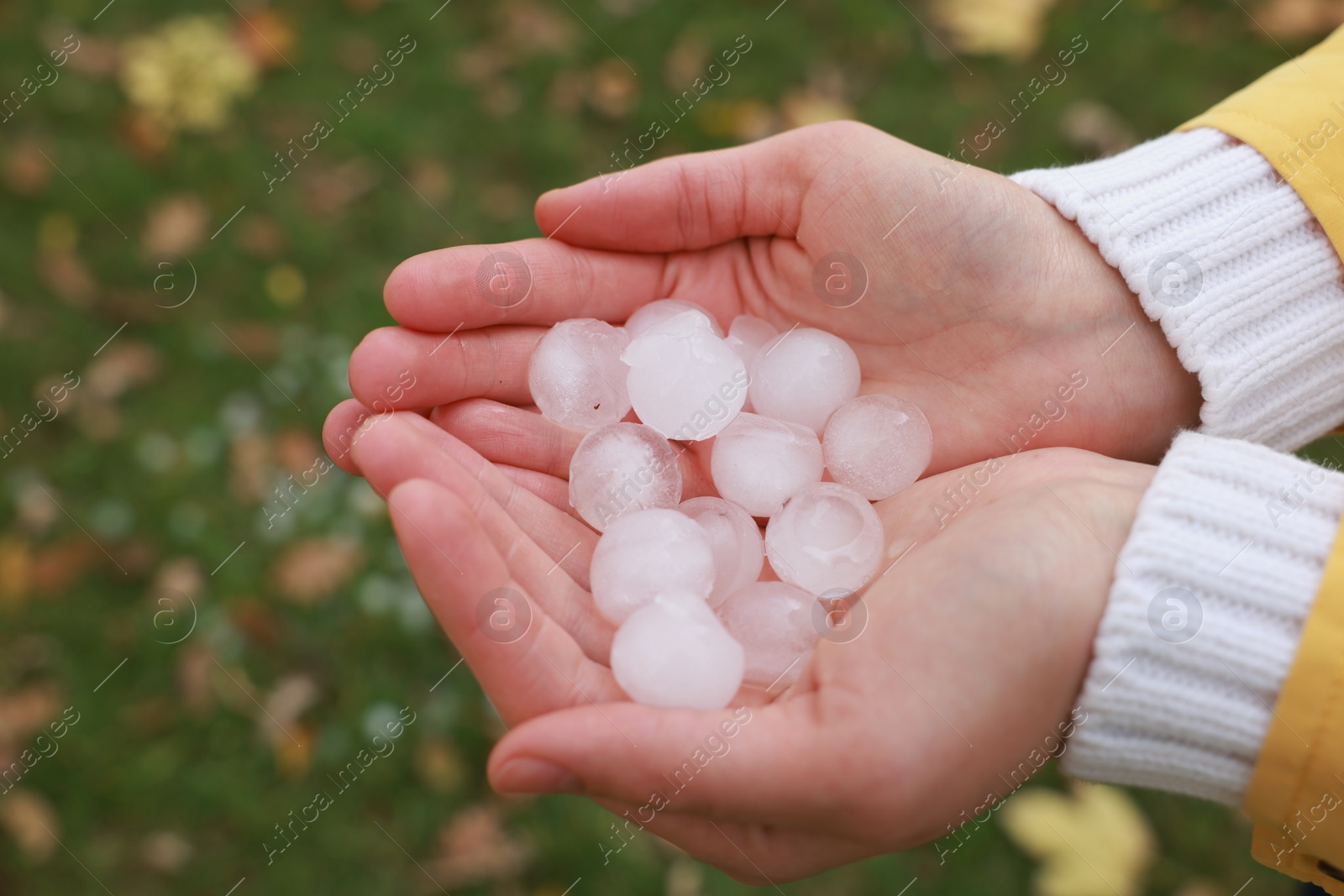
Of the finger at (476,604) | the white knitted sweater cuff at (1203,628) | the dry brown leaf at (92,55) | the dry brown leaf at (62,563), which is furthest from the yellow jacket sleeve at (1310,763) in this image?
the dry brown leaf at (92,55)

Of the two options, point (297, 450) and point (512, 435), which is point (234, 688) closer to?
point (297, 450)

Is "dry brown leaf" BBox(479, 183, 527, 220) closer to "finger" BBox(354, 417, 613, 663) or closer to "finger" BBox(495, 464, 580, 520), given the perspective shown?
"finger" BBox(495, 464, 580, 520)

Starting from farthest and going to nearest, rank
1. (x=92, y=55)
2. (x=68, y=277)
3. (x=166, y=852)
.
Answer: (x=92, y=55) → (x=68, y=277) → (x=166, y=852)

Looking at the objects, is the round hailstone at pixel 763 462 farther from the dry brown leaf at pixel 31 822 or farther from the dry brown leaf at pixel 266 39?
the dry brown leaf at pixel 266 39

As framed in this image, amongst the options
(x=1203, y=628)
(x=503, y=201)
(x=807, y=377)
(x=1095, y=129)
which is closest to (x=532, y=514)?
(x=807, y=377)

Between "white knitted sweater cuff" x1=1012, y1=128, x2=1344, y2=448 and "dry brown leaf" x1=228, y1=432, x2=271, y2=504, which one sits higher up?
"dry brown leaf" x1=228, y1=432, x2=271, y2=504

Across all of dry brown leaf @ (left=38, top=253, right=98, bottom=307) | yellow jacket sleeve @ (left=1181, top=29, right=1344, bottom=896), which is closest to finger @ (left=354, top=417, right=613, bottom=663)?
yellow jacket sleeve @ (left=1181, top=29, right=1344, bottom=896)
